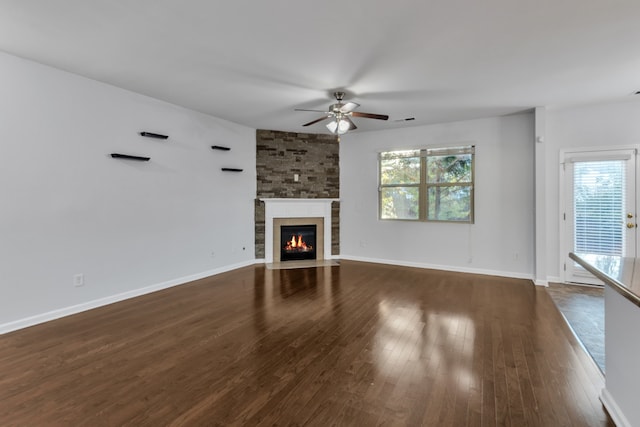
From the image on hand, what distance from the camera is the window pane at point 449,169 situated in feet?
17.8

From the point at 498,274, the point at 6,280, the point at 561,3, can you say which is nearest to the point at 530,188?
the point at 498,274

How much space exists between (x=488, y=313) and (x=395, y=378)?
185 cm

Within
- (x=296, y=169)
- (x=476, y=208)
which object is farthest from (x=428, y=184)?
(x=296, y=169)

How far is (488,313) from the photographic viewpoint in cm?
350

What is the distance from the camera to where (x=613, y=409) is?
1827 millimetres

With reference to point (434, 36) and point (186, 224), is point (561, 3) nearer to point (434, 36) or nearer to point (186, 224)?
point (434, 36)

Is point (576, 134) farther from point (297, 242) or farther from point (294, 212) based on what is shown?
point (297, 242)

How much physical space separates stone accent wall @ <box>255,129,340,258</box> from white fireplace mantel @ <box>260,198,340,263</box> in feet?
0.32

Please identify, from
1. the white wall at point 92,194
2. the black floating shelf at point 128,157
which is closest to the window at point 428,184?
the white wall at point 92,194

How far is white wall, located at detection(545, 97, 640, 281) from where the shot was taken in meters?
4.38

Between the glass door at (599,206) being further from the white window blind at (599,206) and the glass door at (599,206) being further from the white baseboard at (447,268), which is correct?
the white baseboard at (447,268)

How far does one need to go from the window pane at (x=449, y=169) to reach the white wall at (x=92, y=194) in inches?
151

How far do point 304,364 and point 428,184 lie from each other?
14.1ft

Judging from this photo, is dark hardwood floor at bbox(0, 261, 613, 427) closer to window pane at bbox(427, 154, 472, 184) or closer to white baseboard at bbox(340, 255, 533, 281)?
white baseboard at bbox(340, 255, 533, 281)
